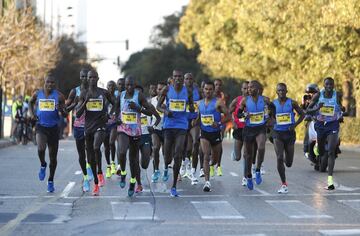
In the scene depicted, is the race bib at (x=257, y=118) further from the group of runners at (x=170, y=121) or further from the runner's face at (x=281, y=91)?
the runner's face at (x=281, y=91)

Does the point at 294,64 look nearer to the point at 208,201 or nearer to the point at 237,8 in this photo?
the point at 237,8

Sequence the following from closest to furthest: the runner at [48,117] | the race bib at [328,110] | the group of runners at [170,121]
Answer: the group of runners at [170,121] → the runner at [48,117] → the race bib at [328,110]

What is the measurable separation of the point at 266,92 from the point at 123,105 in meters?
34.4

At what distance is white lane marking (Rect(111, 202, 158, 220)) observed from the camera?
37.1 ft

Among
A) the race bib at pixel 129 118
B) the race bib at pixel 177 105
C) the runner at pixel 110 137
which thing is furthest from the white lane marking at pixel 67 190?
the race bib at pixel 177 105

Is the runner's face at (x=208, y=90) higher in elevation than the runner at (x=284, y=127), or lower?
higher

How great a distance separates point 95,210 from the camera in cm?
1213

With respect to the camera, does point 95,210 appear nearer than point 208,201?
Yes

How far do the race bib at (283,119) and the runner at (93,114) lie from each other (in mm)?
3014

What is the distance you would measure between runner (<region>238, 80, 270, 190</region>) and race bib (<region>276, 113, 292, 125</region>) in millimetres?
252

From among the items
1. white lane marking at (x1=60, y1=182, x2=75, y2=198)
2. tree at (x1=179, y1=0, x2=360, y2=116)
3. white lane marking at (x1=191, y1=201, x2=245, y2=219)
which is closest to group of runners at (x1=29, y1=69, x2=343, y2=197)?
white lane marking at (x1=60, y1=182, x2=75, y2=198)

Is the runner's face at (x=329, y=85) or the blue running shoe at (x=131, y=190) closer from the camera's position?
the blue running shoe at (x=131, y=190)

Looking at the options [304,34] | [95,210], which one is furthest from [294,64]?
[95,210]

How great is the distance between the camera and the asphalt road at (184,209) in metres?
10.3
